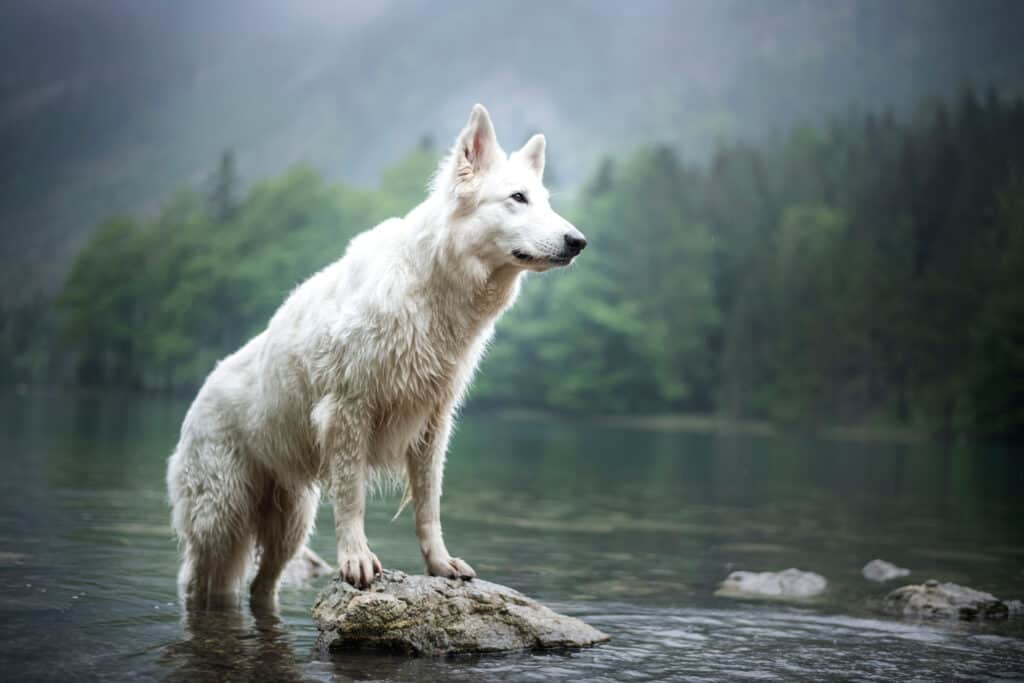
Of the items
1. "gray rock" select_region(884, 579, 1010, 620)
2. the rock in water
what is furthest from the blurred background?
the rock in water

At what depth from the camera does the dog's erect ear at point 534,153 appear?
679 cm

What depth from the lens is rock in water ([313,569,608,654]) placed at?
21.0ft

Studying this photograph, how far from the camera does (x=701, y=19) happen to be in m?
138

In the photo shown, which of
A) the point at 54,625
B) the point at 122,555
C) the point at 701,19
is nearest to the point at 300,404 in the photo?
the point at 54,625

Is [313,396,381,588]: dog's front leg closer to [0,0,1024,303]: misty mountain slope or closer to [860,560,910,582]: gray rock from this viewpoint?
[860,560,910,582]: gray rock

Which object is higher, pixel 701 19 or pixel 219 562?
pixel 701 19

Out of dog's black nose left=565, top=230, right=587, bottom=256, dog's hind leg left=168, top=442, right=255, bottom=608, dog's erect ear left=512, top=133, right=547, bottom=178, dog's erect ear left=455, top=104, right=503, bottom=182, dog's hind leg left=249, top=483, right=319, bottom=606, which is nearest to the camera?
dog's black nose left=565, top=230, right=587, bottom=256

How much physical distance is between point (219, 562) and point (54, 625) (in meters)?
1.29

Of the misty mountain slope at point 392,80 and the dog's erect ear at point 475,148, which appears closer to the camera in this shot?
the dog's erect ear at point 475,148

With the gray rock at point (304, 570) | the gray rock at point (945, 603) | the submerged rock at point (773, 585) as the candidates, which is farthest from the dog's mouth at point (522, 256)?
the gray rock at point (945, 603)

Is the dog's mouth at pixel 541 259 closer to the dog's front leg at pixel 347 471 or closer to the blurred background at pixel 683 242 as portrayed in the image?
the dog's front leg at pixel 347 471

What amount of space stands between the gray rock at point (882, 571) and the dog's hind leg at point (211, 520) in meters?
6.63

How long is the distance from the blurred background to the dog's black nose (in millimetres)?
48261

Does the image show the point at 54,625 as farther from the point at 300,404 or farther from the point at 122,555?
the point at 122,555
